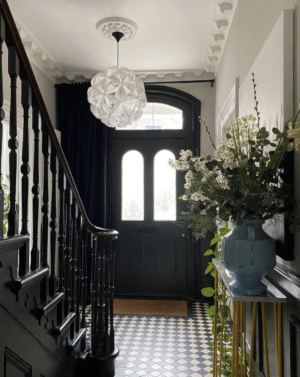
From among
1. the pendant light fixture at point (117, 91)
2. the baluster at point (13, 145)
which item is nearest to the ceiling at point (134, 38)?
the pendant light fixture at point (117, 91)

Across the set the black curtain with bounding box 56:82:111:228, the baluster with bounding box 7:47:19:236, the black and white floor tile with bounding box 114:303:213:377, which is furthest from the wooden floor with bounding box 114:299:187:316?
the baluster with bounding box 7:47:19:236

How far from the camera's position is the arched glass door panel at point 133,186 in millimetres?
4816

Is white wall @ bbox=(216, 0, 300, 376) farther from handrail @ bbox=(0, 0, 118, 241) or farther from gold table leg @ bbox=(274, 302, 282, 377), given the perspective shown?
handrail @ bbox=(0, 0, 118, 241)

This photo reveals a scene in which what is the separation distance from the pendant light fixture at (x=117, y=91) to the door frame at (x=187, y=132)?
132cm

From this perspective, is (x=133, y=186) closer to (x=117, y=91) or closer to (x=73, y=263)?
(x=117, y=91)

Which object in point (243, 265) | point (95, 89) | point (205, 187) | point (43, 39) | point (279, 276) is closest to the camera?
point (243, 265)

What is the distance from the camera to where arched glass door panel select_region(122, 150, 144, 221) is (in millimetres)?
4816

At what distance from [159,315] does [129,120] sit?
226 cm

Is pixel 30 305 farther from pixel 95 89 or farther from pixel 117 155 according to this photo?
pixel 117 155

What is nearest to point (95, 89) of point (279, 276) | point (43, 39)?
point (43, 39)

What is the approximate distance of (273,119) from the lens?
169cm

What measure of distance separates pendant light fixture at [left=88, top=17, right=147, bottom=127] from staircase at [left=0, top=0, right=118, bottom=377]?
1213 millimetres

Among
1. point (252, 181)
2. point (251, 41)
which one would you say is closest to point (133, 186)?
point (251, 41)

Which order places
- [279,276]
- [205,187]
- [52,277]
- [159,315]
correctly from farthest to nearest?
[159,315] < [52,277] < [279,276] < [205,187]
